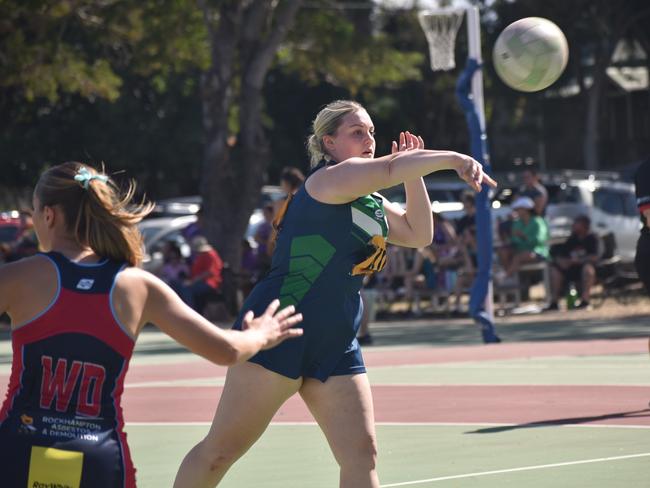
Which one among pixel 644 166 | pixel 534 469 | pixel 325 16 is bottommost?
pixel 534 469

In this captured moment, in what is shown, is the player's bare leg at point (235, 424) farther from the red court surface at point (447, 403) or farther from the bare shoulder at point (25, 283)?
the red court surface at point (447, 403)

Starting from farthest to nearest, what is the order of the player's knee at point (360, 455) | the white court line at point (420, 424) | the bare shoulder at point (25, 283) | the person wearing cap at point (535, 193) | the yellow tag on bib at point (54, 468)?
the person wearing cap at point (535, 193)
the white court line at point (420, 424)
the player's knee at point (360, 455)
the bare shoulder at point (25, 283)
the yellow tag on bib at point (54, 468)

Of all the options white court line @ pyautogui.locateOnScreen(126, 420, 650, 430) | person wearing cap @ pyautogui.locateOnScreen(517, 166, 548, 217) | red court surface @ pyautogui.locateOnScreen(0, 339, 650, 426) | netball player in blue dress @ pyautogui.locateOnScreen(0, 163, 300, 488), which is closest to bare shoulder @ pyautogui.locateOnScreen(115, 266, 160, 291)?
netball player in blue dress @ pyautogui.locateOnScreen(0, 163, 300, 488)

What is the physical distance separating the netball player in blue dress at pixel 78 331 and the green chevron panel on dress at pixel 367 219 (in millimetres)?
1597

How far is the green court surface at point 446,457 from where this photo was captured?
294 inches

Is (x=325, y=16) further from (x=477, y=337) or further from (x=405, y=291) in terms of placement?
(x=477, y=337)

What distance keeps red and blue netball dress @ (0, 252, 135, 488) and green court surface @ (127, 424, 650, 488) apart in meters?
3.50

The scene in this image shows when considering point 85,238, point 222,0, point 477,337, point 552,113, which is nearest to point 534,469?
point 85,238

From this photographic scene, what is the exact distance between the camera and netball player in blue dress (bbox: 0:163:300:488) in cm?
399

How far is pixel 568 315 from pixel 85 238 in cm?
1807

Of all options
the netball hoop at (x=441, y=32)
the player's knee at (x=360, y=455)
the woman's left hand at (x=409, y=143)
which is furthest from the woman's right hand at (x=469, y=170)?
the netball hoop at (x=441, y=32)

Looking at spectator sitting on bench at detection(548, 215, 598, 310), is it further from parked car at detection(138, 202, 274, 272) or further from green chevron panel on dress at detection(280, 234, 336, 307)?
green chevron panel on dress at detection(280, 234, 336, 307)

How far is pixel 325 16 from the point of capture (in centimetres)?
3042

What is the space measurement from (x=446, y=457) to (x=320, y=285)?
2941 millimetres
